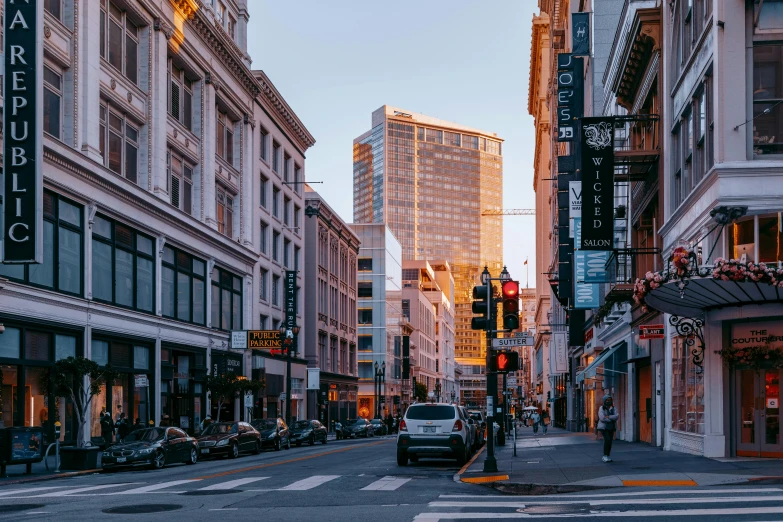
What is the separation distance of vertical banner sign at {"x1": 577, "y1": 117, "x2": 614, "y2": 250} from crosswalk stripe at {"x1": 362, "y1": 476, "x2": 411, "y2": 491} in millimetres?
10709

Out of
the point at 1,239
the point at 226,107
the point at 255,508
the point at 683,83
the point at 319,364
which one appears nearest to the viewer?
the point at 255,508

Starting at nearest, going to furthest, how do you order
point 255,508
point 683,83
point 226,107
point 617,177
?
point 255,508, point 683,83, point 617,177, point 226,107

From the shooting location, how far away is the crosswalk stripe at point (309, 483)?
63.8 feet

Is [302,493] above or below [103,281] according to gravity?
below

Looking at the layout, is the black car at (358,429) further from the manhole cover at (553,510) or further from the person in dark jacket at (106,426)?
the manhole cover at (553,510)

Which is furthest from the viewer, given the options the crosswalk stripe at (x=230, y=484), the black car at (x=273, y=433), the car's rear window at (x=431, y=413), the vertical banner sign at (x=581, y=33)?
the vertical banner sign at (x=581, y=33)

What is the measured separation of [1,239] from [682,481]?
22.0 meters

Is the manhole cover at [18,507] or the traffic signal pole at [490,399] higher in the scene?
the traffic signal pole at [490,399]

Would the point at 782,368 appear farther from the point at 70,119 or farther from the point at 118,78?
the point at 118,78

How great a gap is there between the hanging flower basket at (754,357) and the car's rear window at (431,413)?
721cm

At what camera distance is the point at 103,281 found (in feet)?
130

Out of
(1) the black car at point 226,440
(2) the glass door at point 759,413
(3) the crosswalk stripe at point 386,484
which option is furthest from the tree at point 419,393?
(3) the crosswalk stripe at point 386,484

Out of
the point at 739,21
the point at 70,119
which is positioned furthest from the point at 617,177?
the point at 70,119

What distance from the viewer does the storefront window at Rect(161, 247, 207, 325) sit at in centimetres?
4738
